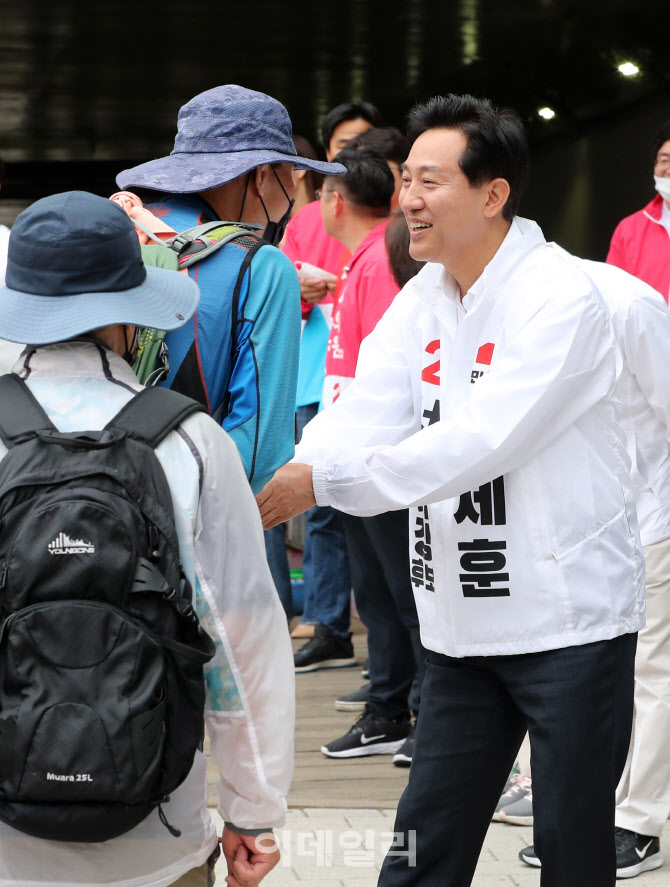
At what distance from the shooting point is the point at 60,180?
2550cm

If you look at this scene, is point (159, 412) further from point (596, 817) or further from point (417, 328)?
point (596, 817)

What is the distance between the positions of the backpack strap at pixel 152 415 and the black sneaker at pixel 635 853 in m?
2.27

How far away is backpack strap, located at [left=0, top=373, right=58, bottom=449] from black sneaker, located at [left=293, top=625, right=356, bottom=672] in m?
3.91

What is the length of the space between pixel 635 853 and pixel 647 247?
2667 millimetres

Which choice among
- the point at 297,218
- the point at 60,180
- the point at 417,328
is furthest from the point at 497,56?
the point at 60,180

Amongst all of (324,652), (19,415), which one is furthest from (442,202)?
(324,652)

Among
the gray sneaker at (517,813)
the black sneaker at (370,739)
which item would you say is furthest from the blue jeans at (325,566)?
the gray sneaker at (517,813)

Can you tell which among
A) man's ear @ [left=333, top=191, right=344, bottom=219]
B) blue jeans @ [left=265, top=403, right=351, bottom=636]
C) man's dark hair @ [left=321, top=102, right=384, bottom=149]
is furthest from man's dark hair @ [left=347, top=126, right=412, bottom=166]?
blue jeans @ [left=265, top=403, right=351, bottom=636]

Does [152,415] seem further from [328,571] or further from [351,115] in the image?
[351,115]

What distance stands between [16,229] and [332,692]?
147 inches

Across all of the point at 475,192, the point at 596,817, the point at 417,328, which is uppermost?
the point at 475,192

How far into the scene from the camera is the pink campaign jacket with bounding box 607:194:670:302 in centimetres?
511

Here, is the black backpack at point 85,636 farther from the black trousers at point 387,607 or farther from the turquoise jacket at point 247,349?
the black trousers at point 387,607

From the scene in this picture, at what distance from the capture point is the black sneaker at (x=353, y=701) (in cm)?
494
